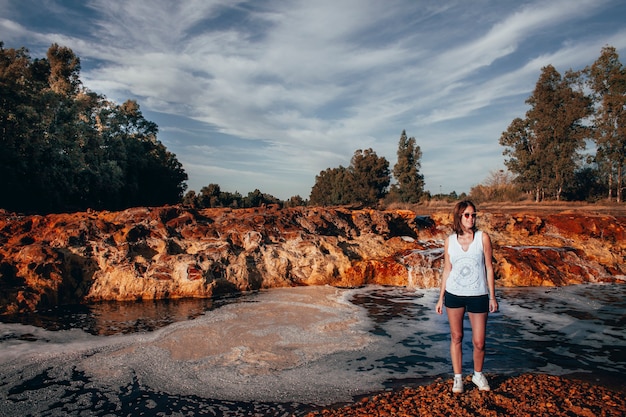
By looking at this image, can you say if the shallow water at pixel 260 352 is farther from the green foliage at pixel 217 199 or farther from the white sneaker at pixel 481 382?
the green foliage at pixel 217 199

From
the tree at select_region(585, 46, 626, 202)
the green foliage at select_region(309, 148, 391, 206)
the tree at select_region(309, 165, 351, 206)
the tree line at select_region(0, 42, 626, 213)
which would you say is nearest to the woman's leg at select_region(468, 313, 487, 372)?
the tree line at select_region(0, 42, 626, 213)

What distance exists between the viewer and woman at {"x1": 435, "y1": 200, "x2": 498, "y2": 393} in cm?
342

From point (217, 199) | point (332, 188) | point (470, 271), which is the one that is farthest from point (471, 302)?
point (332, 188)

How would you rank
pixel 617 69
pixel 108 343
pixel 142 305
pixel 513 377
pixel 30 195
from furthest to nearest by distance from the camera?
pixel 617 69, pixel 30 195, pixel 142 305, pixel 108 343, pixel 513 377

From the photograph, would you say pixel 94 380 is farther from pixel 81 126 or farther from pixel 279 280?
pixel 81 126

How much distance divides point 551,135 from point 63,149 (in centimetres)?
3282

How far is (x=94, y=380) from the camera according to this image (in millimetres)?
4023

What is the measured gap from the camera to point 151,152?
30.7 metres

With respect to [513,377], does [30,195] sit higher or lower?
higher

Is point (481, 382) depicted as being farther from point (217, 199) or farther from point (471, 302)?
point (217, 199)

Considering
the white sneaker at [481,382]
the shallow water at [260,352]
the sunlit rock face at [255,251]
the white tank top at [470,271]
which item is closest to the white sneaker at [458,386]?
the white sneaker at [481,382]

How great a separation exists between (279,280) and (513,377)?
5820 millimetres

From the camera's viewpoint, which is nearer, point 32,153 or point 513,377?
point 513,377

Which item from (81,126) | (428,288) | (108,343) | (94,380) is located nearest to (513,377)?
(94,380)
